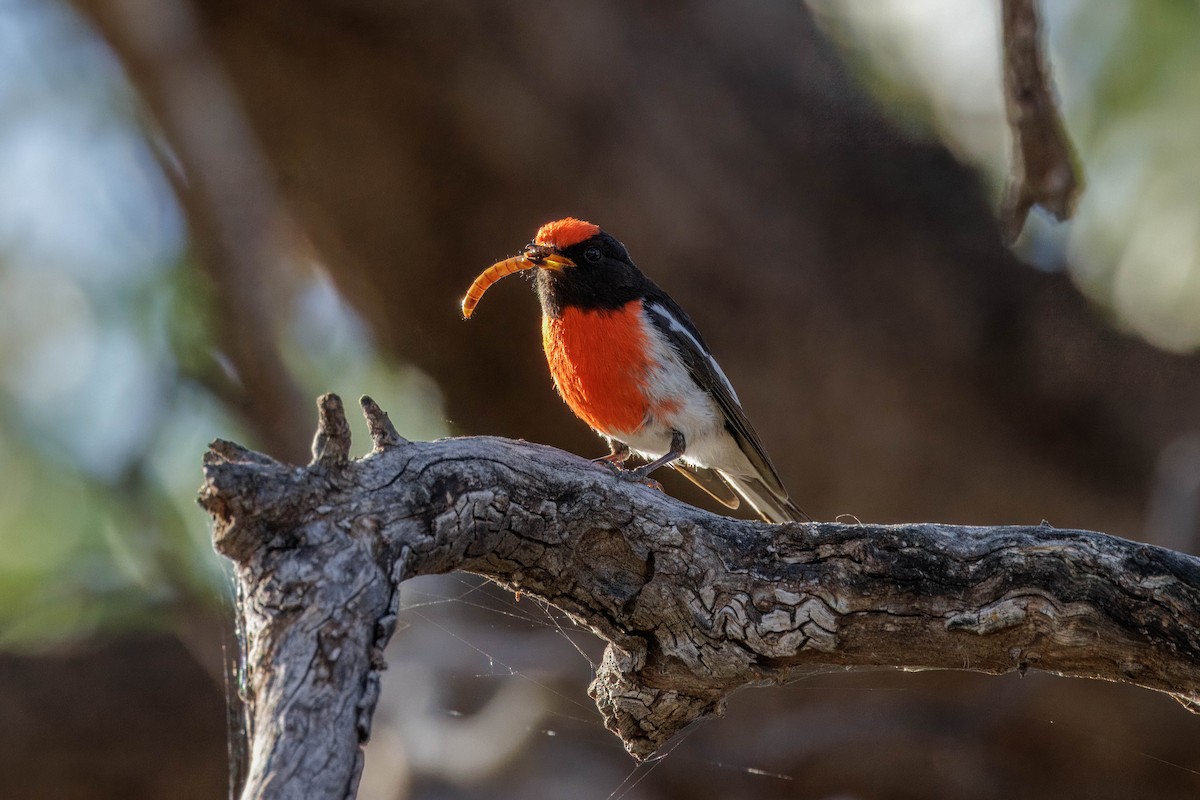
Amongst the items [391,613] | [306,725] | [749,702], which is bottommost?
[306,725]

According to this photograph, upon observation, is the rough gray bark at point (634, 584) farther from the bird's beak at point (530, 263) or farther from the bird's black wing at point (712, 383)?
the bird's black wing at point (712, 383)

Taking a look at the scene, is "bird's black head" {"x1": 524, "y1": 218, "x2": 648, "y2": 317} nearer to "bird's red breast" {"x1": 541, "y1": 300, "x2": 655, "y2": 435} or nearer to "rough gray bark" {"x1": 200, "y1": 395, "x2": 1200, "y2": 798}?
"bird's red breast" {"x1": 541, "y1": 300, "x2": 655, "y2": 435}

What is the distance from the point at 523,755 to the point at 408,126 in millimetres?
3604

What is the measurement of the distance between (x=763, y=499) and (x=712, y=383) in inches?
21.4

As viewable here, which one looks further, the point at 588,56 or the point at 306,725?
the point at 588,56

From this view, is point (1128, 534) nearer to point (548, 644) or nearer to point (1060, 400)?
point (1060, 400)

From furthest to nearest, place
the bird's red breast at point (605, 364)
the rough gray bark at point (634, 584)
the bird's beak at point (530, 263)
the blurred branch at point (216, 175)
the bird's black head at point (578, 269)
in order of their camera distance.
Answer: the blurred branch at point (216, 175)
the bird's black head at point (578, 269)
the bird's red breast at point (605, 364)
the bird's beak at point (530, 263)
the rough gray bark at point (634, 584)

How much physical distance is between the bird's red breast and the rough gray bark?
1.07 metres

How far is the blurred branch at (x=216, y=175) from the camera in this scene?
20.2 ft

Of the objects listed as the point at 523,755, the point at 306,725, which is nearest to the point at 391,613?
the point at 306,725

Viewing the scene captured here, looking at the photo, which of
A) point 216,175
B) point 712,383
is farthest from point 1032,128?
point 216,175

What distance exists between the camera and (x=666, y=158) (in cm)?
602

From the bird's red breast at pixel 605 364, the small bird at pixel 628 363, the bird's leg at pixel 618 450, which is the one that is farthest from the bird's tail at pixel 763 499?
the bird's red breast at pixel 605 364

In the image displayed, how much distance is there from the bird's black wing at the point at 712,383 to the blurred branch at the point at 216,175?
10.7 ft
